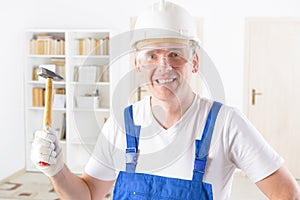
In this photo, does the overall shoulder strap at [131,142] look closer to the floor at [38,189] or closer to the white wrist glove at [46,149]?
the white wrist glove at [46,149]

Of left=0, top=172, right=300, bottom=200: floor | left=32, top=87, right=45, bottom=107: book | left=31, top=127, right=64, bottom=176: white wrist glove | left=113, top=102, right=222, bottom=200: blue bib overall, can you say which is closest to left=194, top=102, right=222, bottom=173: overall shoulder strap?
left=113, top=102, right=222, bottom=200: blue bib overall

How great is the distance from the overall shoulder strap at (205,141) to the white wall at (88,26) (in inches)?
159

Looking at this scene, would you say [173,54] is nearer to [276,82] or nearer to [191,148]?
[191,148]

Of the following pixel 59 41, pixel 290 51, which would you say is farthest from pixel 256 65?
pixel 59 41

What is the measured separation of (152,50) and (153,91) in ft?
0.37

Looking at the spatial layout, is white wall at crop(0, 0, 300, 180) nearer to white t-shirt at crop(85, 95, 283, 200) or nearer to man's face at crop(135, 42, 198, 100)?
white t-shirt at crop(85, 95, 283, 200)

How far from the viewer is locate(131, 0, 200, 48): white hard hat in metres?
1.23

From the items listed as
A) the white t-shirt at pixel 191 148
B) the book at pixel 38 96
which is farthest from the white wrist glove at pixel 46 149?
the book at pixel 38 96

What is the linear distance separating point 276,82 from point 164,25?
431 centimetres

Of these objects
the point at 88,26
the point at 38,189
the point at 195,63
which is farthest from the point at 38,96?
the point at 195,63

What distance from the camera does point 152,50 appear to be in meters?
1.24

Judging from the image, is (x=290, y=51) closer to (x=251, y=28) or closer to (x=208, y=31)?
(x=251, y=28)

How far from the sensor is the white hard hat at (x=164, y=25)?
4.03 ft

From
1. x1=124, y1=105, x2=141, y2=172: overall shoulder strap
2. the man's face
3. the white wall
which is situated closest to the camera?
the man's face
